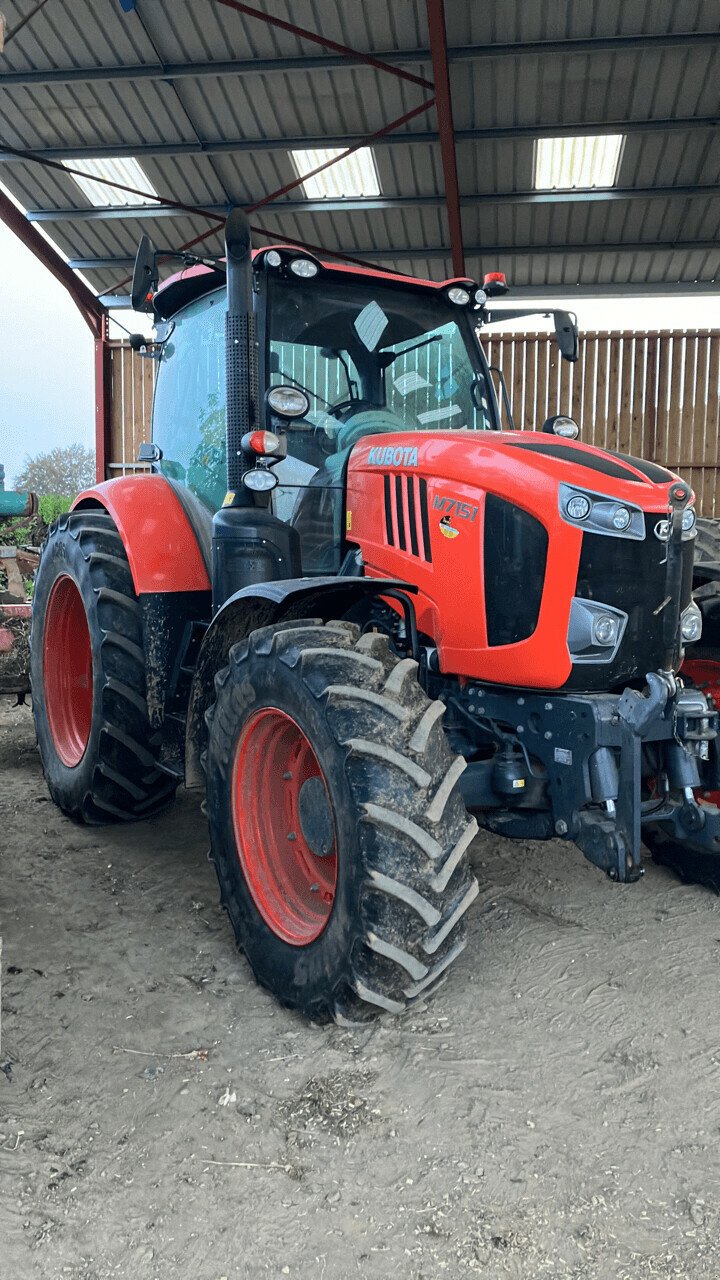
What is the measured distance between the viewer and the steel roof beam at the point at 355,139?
9.54 meters

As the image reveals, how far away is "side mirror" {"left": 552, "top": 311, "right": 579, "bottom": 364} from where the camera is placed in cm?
379

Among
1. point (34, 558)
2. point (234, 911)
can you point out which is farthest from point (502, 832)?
point (34, 558)

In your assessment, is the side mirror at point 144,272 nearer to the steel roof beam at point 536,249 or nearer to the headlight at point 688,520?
the headlight at point 688,520

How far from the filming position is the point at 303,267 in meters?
3.37

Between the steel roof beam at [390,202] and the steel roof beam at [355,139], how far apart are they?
3.13 feet

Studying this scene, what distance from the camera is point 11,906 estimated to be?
3.37 m

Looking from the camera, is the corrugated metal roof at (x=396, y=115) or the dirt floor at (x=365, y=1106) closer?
the dirt floor at (x=365, y=1106)

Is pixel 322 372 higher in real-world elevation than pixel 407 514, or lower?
higher

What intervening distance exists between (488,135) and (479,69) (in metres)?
0.83

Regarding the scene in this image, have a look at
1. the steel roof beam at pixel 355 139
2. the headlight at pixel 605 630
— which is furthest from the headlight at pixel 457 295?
the steel roof beam at pixel 355 139

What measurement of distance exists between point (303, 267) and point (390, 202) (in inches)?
346

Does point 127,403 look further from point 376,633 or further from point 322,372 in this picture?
point 376,633

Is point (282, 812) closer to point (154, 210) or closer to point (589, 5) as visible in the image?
point (589, 5)

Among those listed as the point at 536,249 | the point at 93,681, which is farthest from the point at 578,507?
the point at 536,249
